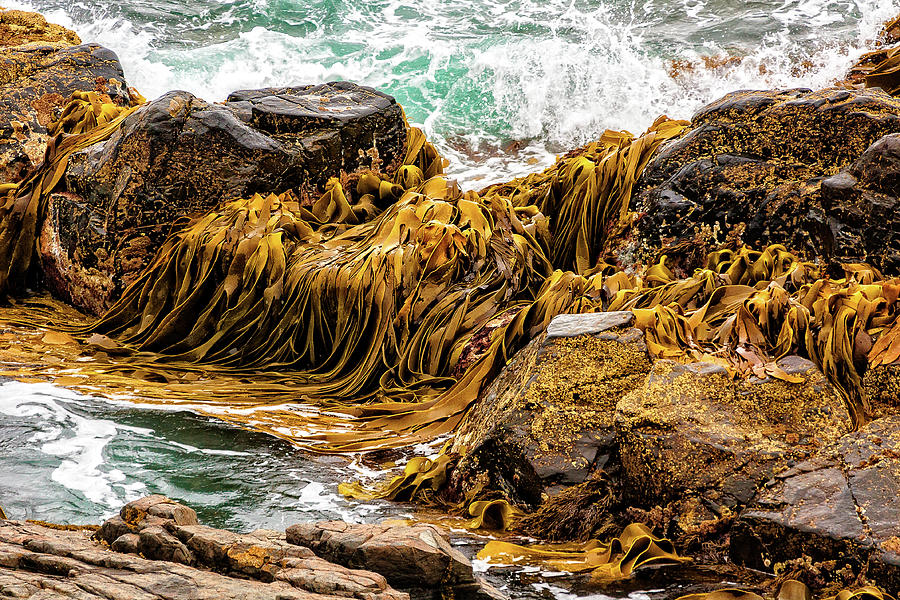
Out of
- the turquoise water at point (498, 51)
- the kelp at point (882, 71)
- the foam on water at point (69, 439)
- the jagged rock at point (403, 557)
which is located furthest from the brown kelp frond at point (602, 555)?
the turquoise water at point (498, 51)

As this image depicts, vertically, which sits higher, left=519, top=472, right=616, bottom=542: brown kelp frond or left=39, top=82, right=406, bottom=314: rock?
left=39, top=82, right=406, bottom=314: rock

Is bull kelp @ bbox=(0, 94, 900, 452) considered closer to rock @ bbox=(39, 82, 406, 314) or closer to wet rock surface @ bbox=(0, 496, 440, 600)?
rock @ bbox=(39, 82, 406, 314)

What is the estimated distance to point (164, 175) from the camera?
4.54 metres

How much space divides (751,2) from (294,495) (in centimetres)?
995

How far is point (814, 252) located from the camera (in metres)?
3.67

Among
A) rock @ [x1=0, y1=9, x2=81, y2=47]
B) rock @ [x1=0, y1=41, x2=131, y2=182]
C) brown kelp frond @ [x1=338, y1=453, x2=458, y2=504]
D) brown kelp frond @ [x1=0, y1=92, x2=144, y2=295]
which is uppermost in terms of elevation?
rock @ [x1=0, y1=9, x2=81, y2=47]

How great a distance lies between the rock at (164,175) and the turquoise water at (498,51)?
8.80ft

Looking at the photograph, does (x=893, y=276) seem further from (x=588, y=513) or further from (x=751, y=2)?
(x=751, y=2)

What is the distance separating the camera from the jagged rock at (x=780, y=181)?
11.5 feet

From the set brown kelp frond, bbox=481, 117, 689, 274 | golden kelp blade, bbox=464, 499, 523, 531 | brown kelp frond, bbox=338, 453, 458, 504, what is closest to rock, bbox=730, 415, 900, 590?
golden kelp blade, bbox=464, 499, 523, 531

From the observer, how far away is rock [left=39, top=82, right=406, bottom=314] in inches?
178

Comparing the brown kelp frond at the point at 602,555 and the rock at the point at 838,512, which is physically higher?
the rock at the point at 838,512

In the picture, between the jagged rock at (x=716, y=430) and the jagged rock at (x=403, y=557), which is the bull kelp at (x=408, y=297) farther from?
the jagged rock at (x=403, y=557)

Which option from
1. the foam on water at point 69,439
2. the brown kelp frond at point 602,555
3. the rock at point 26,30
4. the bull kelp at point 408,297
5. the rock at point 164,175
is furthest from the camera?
the rock at point 26,30
